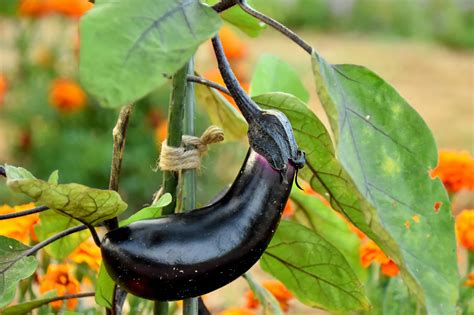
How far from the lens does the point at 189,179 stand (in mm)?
1271

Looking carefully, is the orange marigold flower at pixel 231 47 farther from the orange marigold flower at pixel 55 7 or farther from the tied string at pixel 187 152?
the tied string at pixel 187 152

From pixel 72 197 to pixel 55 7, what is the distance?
12.4 ft

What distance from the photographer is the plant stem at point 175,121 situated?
3.97ft

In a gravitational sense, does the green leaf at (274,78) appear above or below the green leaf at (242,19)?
below

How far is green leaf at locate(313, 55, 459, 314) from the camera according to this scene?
1062 mm

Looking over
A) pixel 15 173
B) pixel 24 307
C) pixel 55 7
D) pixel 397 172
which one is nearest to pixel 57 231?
pixel 24 307

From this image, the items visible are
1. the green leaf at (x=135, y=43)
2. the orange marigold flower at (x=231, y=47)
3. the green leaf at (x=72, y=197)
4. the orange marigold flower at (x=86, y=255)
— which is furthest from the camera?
the orange marigold flower at (x=231, y=47)

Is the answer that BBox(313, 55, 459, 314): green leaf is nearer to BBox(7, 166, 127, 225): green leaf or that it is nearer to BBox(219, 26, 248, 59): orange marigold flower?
BBox(7, 166, 127, 225): green leaf

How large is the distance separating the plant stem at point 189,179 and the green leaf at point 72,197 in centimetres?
12

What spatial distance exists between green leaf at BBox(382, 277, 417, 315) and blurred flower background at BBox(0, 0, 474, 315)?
7cm

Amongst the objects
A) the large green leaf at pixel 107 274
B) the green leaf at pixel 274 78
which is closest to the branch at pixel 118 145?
the large green leaf at pixel 107 274

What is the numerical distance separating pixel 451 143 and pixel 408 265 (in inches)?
188

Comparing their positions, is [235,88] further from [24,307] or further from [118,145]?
[24,307]

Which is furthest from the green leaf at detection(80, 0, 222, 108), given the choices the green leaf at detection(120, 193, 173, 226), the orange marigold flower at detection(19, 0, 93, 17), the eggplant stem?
the orange marigold flower at detection(19, 0, 93, 17)
